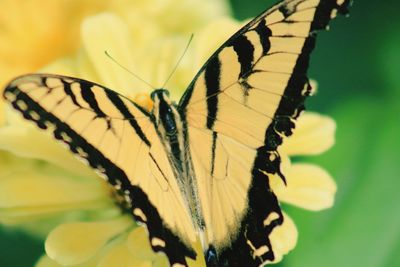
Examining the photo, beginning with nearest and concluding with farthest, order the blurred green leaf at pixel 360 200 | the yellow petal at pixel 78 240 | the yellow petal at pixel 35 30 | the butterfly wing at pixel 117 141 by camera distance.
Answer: the butterfly wing at pixel 117 141, the yellow petal at pixel 78 240, the blurred green leaf at pixel 360 200, the yellow petal at pixel 35 30

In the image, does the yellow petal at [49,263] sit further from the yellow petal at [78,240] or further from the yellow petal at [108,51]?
the yellow petal at [108,51]

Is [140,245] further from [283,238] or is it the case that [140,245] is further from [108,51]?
[108,51]

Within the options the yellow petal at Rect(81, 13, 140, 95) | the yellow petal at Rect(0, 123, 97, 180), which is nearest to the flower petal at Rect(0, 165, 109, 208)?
the yellow petal at Rect(0, 123, 97, 180)

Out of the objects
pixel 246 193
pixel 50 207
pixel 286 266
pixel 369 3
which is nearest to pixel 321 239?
pixel 286 266

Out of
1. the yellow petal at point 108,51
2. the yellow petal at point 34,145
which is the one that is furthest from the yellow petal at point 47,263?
the yellow petal at point 108,51

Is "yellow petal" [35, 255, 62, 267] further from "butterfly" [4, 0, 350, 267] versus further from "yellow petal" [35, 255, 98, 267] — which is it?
"butterfly" [4, 0, 350, 267]

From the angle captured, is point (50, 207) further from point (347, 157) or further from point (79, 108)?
point (347, 157)
